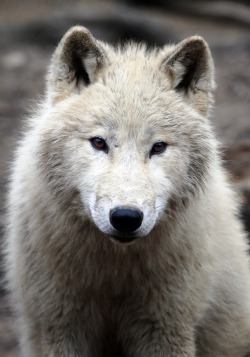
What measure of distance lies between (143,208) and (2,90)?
814 centimetres

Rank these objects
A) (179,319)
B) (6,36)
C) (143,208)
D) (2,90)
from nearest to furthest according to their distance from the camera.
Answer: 1. (143,208)
2. (179,319)
3. (2,90)
4. (6,36)

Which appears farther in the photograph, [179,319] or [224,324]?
[224,324]

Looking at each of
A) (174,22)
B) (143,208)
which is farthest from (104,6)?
(143,208)

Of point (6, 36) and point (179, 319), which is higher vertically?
point (6, 36)

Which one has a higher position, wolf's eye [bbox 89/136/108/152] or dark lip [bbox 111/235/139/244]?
wolf's eye [bbox 89/136/108/152]

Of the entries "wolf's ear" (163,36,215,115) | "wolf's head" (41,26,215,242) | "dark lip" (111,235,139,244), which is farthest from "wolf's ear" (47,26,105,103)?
"dark lip" (111,235,139,244)

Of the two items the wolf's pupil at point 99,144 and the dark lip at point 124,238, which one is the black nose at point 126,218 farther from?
the wolf's pupil at point 99,144

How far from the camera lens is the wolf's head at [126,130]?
530 cm

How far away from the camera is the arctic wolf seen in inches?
216

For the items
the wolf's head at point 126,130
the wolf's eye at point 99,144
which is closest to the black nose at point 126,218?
the wolf's head at point 126,130

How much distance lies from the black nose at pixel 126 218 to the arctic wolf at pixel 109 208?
0.05 ft

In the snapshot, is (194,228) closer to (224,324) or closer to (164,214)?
(164,214)

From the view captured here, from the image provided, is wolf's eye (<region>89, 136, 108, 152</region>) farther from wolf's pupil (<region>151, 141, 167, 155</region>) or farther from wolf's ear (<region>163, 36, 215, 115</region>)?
wolf's ear (<region>163, 36, 215, 115</region>)

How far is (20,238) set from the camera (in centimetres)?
626
